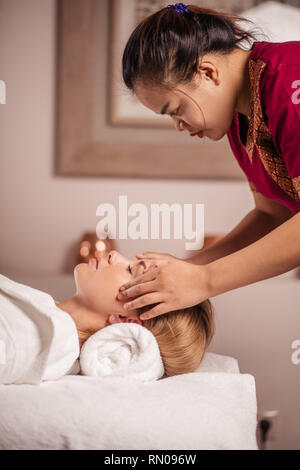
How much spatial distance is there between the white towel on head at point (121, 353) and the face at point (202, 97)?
→ 470mm

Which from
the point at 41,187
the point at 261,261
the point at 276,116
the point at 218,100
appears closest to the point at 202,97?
the point at 218,100

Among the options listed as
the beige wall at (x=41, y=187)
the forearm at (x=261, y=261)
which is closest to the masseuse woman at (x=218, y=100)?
the forearm at (x=261, y=261)

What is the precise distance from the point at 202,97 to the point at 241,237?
1.54 feet

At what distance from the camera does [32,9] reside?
6.47 ft

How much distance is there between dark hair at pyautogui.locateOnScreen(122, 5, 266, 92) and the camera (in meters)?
Result: 0.97

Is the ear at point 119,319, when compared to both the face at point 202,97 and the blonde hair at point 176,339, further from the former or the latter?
the face at point 202,97

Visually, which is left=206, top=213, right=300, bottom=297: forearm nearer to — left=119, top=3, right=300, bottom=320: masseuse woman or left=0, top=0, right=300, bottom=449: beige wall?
left=119, top=3, right=300, bottom=320: masseuse woman

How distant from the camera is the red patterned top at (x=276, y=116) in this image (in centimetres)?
89

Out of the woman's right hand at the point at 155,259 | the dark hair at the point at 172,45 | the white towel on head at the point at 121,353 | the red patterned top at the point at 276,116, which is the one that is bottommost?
the white towel on head at the point at 121,353

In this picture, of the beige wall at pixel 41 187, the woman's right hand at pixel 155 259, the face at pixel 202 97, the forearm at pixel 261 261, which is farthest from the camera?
the beige wall at pixel 41 187

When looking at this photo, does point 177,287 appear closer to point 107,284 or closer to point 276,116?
point 107,284

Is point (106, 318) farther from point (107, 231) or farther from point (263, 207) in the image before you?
point (107, 231)

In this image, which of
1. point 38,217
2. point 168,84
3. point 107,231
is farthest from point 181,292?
point 38,217

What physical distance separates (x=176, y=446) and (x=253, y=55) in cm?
78
